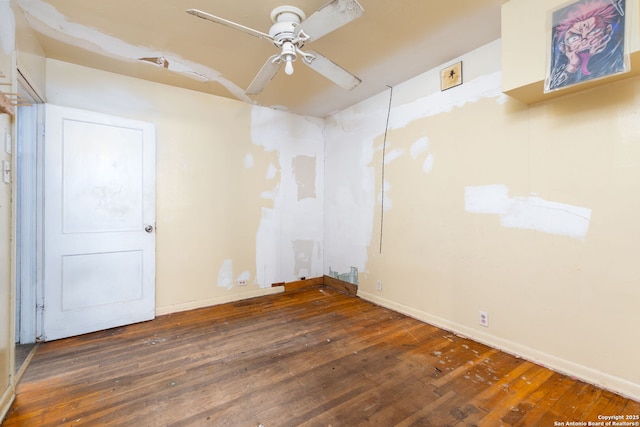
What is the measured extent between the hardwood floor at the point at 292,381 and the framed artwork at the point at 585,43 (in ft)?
6.37

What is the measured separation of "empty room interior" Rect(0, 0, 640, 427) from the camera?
1735 millimetres

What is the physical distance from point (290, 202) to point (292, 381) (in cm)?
255

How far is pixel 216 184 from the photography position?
11.5ft

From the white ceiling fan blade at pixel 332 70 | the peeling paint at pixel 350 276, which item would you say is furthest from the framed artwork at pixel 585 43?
the peeling paint at pixel 350 276

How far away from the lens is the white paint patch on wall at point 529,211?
198 cm

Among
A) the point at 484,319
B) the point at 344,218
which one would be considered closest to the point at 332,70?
the point at 344,218

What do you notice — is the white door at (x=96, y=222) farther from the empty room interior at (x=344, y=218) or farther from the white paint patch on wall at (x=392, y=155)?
the white paint patch on wall at (x=392, y=155)

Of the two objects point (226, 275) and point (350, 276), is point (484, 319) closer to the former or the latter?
point (350, 276)

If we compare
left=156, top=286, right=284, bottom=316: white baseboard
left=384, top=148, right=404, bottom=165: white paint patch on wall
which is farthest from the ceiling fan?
left=156, top=286, right=284, bottom=316: white baseboard

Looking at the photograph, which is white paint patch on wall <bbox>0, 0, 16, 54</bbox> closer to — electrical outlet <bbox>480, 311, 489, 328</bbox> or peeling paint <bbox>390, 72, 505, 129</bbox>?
peeling paint <bbox>390, 72, 505, 129</bbox>

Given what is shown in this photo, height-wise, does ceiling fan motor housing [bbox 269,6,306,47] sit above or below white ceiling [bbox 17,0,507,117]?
below

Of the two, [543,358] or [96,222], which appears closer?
[543,358]

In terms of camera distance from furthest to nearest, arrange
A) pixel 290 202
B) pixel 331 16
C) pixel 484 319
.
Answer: pixel 290 202, pixel 484 319, pixel 331 16

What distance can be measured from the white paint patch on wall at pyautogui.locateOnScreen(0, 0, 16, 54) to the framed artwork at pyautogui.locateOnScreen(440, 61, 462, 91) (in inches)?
127
